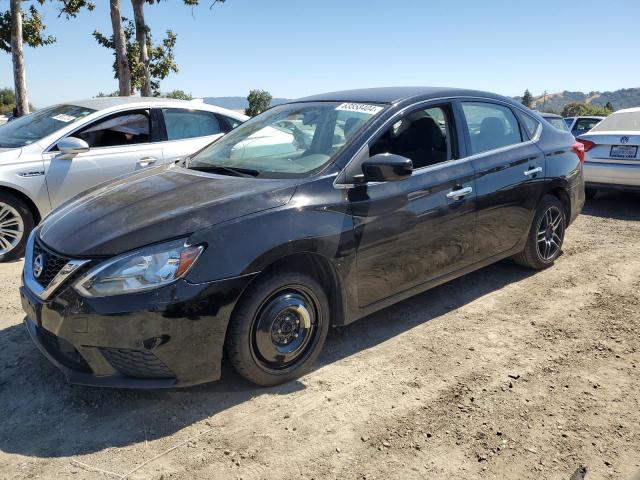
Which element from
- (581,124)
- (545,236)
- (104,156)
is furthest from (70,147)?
(581,124)

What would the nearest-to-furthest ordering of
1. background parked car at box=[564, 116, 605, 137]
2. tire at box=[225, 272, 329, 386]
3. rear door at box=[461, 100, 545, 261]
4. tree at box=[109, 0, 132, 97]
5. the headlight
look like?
the headlight → tire at box=[225, 272, 329, 386] → rear door at box=[461, 100, 545, 261] → tree at box=[109, 0, 132, 97] → background parked car at box=[564, 116, 605, 137]

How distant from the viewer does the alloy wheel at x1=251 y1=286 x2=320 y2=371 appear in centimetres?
291

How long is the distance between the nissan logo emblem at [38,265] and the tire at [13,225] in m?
2.70

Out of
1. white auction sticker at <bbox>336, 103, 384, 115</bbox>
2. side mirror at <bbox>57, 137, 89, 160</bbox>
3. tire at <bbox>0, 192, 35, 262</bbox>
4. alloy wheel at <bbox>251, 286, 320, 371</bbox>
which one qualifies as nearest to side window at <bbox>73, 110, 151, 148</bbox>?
side mirror at <bbox>57, 137, 89, 160</bbox>

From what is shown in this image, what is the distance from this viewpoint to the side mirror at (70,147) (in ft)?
17.6

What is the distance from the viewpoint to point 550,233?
498cm

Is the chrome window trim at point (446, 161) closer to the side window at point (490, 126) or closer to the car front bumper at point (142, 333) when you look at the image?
the side window at point (490, 126)

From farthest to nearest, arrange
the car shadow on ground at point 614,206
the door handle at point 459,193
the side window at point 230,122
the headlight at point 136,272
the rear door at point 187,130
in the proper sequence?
the car shadow on ground at point 614,206, the side window at point 230,122, the rear door at point 187,130, the door handle at point 459,193, the headlight at point 136,272

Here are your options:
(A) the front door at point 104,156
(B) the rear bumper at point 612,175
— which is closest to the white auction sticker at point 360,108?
(A) the front door at point 104,156

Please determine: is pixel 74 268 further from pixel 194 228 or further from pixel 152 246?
pixel 194 228

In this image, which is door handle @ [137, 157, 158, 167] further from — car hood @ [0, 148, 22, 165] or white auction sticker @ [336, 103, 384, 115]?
white auction sticker @ [336, 103, 384, 115]

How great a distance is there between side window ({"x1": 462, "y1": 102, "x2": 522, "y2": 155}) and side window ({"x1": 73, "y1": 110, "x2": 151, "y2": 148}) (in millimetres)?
3666

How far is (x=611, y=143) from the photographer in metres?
7.66

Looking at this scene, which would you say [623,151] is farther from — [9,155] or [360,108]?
[9,155]
